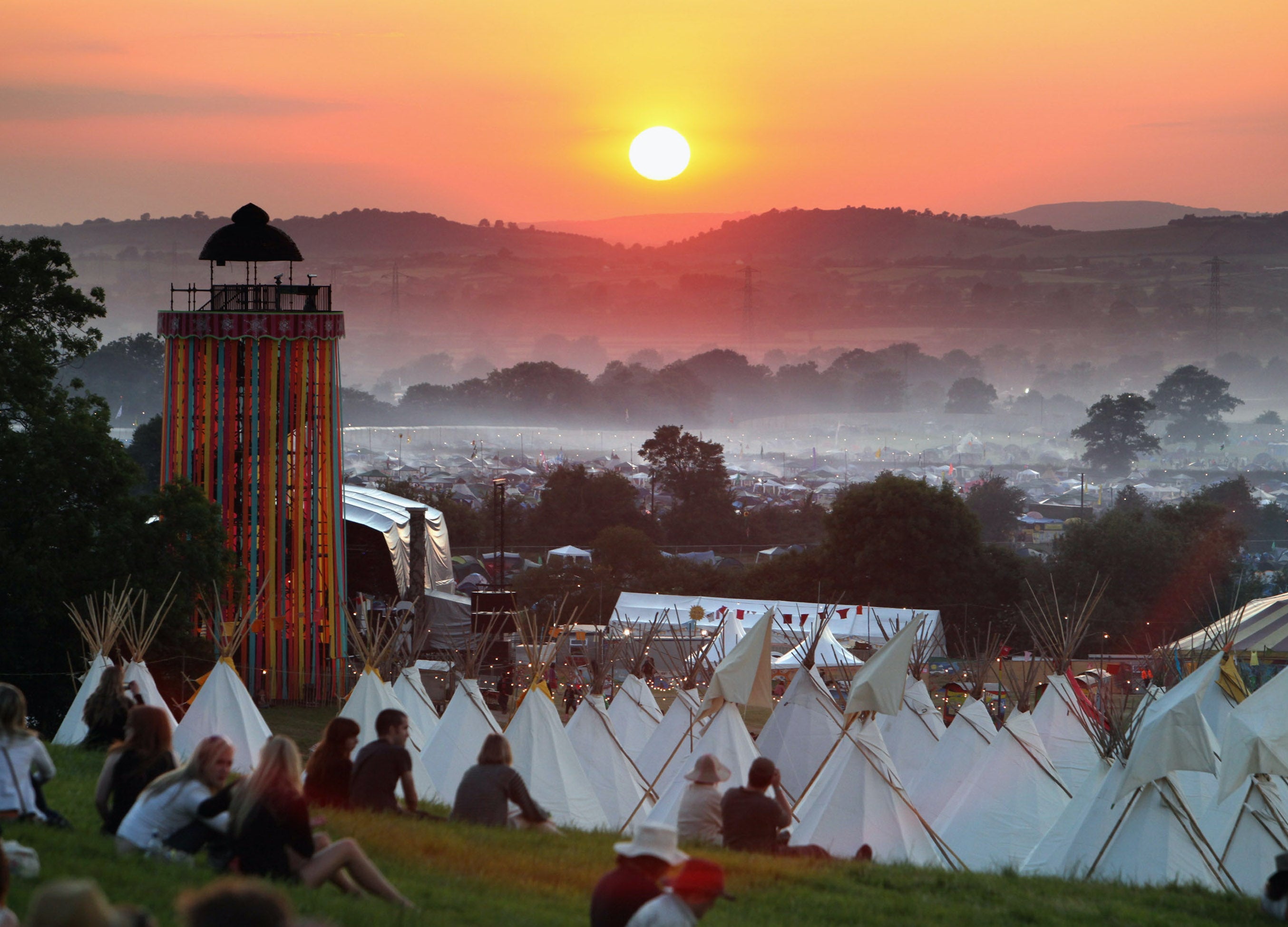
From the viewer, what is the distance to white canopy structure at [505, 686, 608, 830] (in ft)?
47.8

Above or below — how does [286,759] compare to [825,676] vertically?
above

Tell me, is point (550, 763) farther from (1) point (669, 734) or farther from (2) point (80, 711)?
(2) point (80, 711)

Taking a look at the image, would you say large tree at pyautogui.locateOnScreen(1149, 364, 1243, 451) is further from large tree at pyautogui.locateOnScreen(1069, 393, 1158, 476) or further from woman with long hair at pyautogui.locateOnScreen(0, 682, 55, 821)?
woman with long hair at pyautogui.locateOnScreen(0, 682, 55, 821)

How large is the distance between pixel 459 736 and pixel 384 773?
7887 mm

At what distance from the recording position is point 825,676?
2466 cm

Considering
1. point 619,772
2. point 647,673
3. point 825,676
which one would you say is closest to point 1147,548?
point 825,676

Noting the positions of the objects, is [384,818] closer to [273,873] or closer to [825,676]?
[273,873]

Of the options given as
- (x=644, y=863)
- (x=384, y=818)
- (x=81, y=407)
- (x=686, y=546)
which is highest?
(x=81, y=407)

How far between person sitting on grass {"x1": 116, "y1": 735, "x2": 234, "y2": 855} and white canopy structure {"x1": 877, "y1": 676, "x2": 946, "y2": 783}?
36.7ft

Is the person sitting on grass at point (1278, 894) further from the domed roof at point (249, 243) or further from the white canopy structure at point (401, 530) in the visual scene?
the white canopy structure at point (401, 530)

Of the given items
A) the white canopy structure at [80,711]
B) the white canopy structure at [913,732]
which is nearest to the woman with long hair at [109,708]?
the white canopy structure at [80,711]

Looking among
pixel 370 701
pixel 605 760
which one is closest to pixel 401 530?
pixel 370 701

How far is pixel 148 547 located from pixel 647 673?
780 cm

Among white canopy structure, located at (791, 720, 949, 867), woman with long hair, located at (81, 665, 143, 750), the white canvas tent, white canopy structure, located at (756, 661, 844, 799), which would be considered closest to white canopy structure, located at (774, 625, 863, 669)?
the white canvas tent
